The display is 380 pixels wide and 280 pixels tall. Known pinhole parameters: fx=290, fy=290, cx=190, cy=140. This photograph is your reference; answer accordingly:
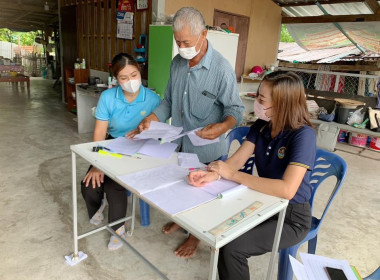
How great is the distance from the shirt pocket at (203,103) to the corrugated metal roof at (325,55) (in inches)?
202

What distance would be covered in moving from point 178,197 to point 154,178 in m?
0.20

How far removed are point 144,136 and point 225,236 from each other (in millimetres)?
838

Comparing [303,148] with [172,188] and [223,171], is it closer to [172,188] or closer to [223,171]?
[223,171]

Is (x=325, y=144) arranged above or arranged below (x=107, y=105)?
below

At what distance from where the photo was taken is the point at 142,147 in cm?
167

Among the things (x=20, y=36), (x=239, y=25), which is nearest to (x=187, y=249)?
(x=239, y=25)

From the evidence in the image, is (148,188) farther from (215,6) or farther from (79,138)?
(215,6)

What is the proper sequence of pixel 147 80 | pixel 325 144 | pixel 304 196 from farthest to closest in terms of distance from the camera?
1. pixel 325 144
2. pixel 147 80
3. pixel 304 196

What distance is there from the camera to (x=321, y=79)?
218 inches

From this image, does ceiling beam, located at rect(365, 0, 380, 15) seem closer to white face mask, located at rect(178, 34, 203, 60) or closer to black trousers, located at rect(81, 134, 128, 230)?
white face mask, located at rect(178, 34, 203, 60)

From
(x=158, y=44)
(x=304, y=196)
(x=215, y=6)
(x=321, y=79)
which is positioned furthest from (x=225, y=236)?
(x=321, y=79)

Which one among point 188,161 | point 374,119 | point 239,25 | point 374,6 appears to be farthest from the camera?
point 239,25

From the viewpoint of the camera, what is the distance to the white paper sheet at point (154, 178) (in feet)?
3.95

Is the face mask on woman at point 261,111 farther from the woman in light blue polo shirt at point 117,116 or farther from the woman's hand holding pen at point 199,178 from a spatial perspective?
the woman in light blue polo shirt at point 117,116
